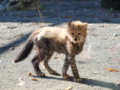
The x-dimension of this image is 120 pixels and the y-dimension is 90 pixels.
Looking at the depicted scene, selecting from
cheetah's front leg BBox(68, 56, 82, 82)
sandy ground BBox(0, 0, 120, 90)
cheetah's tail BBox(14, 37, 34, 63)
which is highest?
cheetah's tail BBox(14, 37, 34, 63)

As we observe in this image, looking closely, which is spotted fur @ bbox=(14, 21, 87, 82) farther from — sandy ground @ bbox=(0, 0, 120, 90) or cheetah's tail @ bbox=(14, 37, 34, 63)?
sandy ground @ bbox=(0, 0, 120, 90)

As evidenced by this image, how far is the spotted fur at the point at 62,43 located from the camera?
3.45 m

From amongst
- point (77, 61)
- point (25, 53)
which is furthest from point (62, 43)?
point (77, 61)

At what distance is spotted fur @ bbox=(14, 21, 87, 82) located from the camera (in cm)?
345

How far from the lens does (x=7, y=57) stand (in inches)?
199

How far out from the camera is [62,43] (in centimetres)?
373

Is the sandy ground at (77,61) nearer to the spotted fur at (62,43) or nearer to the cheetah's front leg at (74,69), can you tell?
the cheetah's front leg at (74,69)

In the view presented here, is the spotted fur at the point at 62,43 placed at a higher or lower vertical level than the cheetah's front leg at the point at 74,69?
higher

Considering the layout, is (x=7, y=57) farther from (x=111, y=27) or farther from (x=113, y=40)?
(x=111, y=27)

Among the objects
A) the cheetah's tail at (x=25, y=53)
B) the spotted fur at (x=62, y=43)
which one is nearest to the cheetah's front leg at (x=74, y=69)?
the spotted fur at (x=62, y=43)

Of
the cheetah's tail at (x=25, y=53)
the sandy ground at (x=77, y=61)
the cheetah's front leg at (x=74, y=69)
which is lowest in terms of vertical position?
the sandy ground at (x=77, y=61)

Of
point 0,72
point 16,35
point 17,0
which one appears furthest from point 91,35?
point 17,0

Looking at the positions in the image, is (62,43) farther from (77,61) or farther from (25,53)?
(77,61)

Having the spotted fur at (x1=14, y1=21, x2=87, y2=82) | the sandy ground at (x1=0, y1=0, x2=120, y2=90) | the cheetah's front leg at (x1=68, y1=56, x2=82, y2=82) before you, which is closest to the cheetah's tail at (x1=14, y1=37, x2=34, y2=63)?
the spotted fur at (x1=14, y1=21, x2=87, y2=82)
